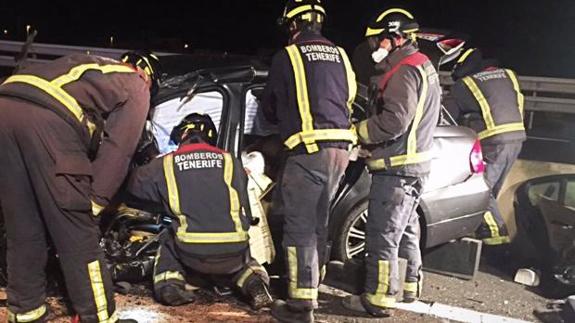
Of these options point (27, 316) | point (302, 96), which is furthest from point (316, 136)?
point (27, 316)

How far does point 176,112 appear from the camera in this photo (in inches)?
181

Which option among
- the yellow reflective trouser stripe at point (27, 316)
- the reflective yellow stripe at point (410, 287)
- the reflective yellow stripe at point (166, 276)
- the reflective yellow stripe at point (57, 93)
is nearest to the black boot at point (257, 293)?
the reflective yellow stripe at point (166, 276)

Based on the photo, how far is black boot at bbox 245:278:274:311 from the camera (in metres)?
4.36

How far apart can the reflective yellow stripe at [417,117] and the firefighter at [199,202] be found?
1133 mm

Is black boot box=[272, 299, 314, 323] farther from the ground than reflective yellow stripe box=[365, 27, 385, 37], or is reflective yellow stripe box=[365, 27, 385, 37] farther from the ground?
reflective yellow stripe box=[365, 27, 385, 37]

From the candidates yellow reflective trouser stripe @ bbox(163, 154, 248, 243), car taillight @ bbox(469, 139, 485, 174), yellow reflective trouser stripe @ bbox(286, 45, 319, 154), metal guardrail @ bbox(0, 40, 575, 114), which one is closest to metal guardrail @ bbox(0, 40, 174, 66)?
metal guardrail @ bbox(0, 40, 575, 114)

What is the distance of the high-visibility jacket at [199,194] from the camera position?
13.6 feet

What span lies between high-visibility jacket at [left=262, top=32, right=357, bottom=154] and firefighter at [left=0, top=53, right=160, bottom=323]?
3.08 ft

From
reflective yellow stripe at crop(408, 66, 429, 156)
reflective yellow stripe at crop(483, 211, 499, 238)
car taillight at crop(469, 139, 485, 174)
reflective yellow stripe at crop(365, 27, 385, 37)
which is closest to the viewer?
reflective yellow stripe at crop(408, 66, 429, 156)

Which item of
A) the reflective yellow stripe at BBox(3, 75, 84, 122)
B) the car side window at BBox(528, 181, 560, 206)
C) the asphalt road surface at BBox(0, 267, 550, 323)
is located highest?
the reflective yellow stripe at BBox(3, 75, 84, 122)

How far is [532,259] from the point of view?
5887mm

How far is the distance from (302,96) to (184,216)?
1.08 metres

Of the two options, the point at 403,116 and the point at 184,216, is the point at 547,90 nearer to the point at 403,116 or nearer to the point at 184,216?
the point at 403,116

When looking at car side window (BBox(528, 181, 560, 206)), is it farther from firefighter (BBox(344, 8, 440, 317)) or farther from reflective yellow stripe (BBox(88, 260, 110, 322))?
reflective yellow stripe (BBox(88, 260, 110, 322))
